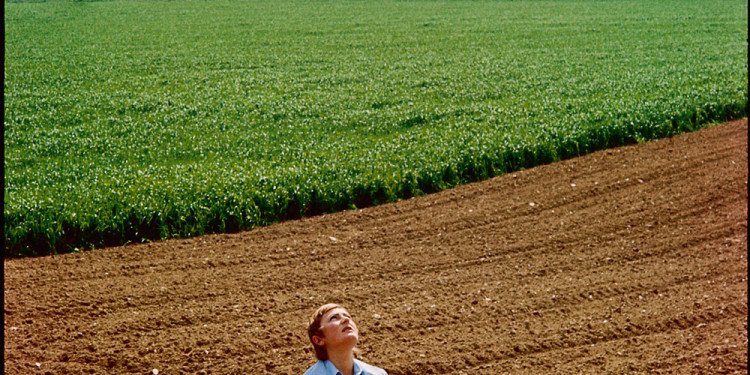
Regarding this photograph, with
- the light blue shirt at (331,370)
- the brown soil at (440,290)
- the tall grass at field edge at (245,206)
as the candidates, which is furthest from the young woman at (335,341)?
the tall grass at field edge at (245,206)

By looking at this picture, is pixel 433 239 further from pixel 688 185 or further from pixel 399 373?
pixel 688 185

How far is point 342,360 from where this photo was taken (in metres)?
4.01

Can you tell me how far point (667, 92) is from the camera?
16172 mm

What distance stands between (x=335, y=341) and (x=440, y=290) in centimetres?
378

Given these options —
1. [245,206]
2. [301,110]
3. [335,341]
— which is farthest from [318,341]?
[301,110]

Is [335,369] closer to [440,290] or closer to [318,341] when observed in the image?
[318,341]

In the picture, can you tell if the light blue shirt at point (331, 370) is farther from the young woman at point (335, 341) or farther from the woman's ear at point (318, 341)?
the woman's ear at point (318, 341)

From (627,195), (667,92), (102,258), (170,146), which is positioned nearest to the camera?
(102,258)

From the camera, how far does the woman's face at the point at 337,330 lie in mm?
3934

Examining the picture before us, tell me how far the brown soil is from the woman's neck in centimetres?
220

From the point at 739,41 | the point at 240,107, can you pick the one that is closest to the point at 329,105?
the point at 240,107

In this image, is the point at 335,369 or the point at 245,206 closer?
the point at 335,369

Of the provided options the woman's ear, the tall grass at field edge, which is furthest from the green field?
the woman's ear

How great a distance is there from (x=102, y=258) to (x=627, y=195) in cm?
700
